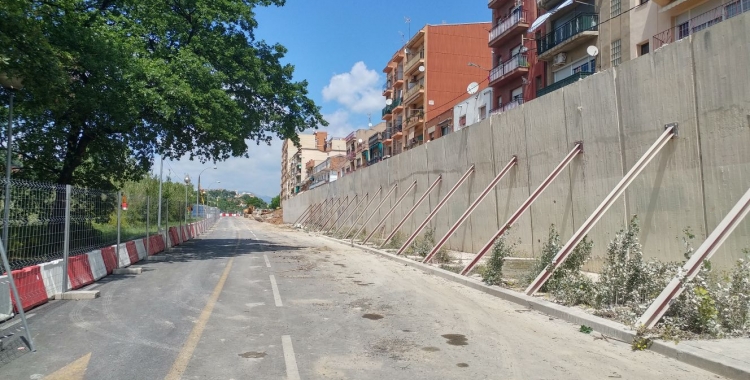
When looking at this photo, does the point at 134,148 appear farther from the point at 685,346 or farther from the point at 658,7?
the point at 658,7

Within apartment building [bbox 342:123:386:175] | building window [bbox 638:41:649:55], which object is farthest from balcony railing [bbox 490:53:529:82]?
apartment building [bbox 342:123:386:175]

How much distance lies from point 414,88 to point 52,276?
150 feet

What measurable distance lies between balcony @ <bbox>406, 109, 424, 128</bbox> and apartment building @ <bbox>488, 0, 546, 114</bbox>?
14.0 meters

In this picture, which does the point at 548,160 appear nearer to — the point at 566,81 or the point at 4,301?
the point at 4,301

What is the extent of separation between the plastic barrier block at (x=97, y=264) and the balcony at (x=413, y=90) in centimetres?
4118

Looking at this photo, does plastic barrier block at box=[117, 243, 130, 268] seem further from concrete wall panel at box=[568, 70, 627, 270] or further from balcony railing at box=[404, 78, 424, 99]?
balcony railing at box=[404, 78, 424, 99]

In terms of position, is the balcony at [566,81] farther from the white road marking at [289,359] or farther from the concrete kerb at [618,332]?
the white road marking at [289,359]

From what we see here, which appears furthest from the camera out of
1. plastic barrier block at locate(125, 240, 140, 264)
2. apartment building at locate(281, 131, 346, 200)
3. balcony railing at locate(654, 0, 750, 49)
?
apartment building at locate(281, 131, 346, 200)

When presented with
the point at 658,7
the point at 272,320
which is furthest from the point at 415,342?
the point at 658,7

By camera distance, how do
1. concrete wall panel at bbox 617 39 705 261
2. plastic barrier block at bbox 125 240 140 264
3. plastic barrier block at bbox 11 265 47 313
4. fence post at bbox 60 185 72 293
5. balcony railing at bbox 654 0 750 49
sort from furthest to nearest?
balcony railing at bbox 654 0 750 49, plastic barrier block at bbox 125 240 140 264, concrete wall panel at bbox 617 39 705 261, fence post at bbox 60 185 72 293, plastic barrier block at bbox 11 265 47 313

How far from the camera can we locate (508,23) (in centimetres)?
3438

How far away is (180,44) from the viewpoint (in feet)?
60.7

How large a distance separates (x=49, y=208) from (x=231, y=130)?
28.3 ft

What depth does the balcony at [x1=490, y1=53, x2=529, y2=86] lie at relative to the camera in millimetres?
32625
